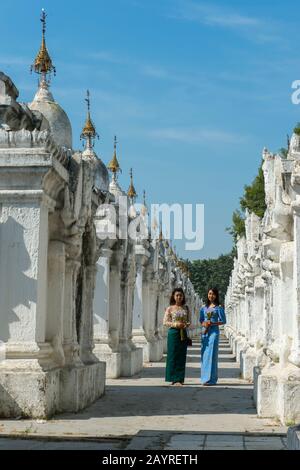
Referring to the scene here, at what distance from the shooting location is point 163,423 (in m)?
9.33

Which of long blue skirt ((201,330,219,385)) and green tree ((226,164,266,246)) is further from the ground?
green tree ((226,164,266,246))

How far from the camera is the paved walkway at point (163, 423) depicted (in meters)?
7.50

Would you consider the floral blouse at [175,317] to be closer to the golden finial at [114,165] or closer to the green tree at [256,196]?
the golden finial at [114,165]

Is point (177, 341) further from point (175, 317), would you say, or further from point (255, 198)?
point (255, 198)

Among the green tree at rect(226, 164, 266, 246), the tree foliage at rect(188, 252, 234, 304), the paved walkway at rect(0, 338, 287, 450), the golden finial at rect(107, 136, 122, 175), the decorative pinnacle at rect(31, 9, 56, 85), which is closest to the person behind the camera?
the paved walkway at rect(0, 338, 287, 450)

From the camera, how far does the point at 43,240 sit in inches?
390

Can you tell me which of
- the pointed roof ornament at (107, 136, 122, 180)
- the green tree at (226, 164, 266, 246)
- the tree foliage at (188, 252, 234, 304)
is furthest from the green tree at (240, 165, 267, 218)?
the tree foliage at (188, 252, 234, 304)

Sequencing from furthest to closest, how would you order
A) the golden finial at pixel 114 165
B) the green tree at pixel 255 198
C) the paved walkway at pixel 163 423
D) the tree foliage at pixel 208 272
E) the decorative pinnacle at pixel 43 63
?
the tree foliage at pixel 208 272, the green tree at pixel 255 198, the golden finial at pixel 114 165, the decorative pinnacle at pixel 43 63, the paved walkway at pixel 163 423

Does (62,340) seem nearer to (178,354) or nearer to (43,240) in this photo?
(43,240)

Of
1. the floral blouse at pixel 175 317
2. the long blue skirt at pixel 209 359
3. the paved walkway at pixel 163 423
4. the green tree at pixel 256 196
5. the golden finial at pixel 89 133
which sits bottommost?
the paved walkway at pixel 163 423

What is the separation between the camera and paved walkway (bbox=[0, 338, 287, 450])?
750cm

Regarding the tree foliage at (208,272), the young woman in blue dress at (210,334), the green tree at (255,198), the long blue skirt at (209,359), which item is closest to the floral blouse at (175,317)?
the young woman in blue dress at (210,334)

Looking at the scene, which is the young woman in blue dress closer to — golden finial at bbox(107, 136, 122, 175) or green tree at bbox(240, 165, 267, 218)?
golden finial at bbox(107, 136, 122, 175)

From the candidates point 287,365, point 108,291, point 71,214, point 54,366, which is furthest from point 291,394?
point 108,291
